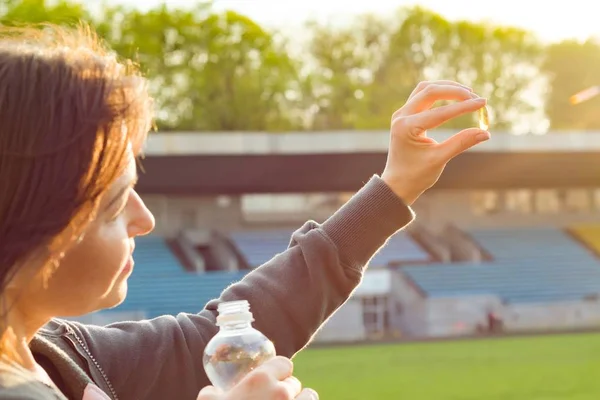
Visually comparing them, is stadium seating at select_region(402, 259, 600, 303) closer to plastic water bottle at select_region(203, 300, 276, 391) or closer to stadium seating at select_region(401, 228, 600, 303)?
stadium seating at select_region(401, 228, 600, 303)

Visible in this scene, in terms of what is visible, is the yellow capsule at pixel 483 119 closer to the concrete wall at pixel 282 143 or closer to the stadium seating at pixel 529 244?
the concrete wall at pixel 282 143

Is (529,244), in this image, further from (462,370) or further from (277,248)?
(462,370)

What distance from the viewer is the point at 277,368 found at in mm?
1044

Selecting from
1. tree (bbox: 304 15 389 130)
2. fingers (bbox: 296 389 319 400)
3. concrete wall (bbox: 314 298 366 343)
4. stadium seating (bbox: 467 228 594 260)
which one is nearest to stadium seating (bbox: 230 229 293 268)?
concrete wall (bbox: 314 298 366 343)

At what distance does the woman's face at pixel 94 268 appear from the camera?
3.62 feet

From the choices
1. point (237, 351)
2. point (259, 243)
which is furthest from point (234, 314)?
point (259, 243)

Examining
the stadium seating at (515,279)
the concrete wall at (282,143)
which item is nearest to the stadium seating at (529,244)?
the stadium seating at (515,279)

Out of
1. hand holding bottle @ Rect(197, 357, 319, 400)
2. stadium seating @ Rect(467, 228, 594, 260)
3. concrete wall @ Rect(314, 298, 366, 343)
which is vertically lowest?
stadium seating @ Rect(467, 228, 594, 260)

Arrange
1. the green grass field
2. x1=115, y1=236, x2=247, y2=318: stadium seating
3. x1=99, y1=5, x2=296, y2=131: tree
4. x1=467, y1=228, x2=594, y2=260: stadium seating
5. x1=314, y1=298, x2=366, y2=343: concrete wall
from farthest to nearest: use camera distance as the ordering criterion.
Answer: x1=99, y1=5, x2=296, y2=131: tree
x1=467, y1=228, x2=594, y2=260: stadium seating
x1=314, y1=298, x2=366, y2=343: concrete wall
x1=115, y1=236, x2=247, y2=318: stadium seating
the green grass field

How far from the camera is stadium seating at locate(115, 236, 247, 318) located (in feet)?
61.9

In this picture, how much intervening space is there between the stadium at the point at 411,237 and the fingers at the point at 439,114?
45.4 feet

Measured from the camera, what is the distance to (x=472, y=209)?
2481 centimetres

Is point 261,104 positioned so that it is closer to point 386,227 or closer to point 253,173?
point 253,173

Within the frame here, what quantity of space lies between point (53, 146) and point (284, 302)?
62 cm
